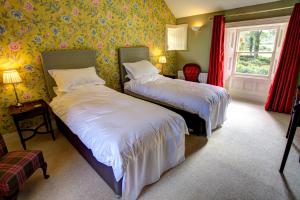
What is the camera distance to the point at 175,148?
1881 millimetres

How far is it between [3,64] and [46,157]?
147 centimetres

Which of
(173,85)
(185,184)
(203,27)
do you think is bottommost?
(185,184)

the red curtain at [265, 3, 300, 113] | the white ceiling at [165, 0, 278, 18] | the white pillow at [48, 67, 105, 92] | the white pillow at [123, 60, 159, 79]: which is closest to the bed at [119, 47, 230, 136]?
the white pillow at [123, 60, 159, 79]

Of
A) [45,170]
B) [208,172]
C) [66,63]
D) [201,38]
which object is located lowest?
[208,172]

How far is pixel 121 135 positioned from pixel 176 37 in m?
4.06

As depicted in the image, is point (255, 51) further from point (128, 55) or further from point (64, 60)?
point (64, 60)

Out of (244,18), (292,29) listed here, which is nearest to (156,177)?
(292,29)

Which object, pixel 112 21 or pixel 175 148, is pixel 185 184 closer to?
pixel 175 148

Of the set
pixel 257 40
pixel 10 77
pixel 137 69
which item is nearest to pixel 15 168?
pixel 10 77

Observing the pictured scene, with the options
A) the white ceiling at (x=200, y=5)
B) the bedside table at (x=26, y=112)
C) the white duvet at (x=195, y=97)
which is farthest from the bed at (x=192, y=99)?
the white ceiling at (x=200, y=5)

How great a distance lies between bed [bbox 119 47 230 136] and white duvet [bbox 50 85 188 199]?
65 centimetres

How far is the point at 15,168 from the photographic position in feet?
4.86

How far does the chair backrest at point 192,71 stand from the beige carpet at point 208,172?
76.9 inches

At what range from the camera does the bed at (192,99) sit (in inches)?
95.8
